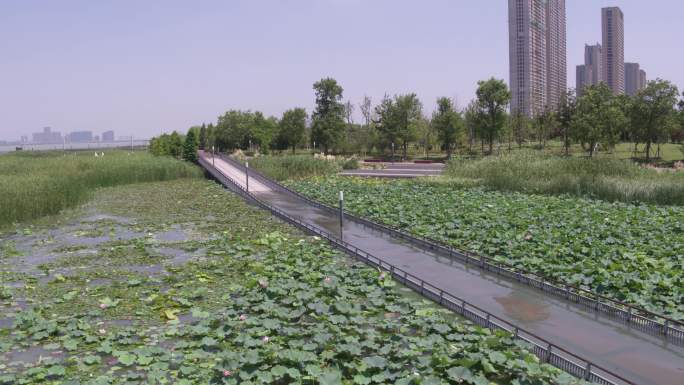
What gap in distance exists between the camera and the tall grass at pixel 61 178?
20078 mm

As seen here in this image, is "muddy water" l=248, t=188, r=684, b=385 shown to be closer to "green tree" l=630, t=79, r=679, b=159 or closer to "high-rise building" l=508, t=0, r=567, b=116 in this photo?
"green tree" l=630, t=79, r=679, b=159

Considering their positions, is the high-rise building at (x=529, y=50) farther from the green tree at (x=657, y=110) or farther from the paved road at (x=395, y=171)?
the paved road at (x=395, y=171)

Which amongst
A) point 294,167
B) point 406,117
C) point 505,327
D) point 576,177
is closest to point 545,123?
point 406,117

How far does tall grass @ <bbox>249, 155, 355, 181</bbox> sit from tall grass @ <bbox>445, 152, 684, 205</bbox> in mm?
10760

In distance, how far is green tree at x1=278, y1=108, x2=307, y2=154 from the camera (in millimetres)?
56375

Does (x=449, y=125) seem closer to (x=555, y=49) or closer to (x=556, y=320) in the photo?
(x=556, y=320)

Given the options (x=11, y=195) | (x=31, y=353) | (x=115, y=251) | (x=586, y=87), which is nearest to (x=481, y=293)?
(x=31, y=353)

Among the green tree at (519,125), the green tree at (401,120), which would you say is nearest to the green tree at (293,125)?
the green tree at (401,120)

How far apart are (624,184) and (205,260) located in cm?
1595

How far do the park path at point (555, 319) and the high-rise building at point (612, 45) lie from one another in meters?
148

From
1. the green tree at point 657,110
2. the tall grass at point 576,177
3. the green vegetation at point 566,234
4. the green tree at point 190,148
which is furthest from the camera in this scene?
the green tree at point 190,148

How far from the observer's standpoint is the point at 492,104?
46.5 metres

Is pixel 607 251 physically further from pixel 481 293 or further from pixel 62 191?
pixel 62 191

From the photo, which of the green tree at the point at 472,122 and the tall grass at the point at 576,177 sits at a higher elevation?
the green tree at the point at 472,122
